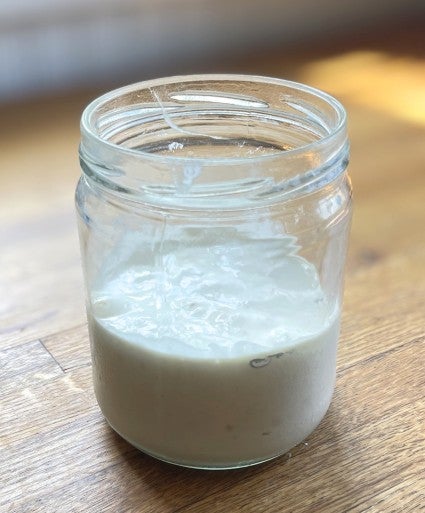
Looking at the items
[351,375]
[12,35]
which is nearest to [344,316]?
[351,375]

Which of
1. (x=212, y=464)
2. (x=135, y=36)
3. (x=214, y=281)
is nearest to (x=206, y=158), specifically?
(x=214, y=281)

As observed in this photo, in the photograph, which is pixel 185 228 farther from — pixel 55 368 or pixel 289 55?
pixel 289 55

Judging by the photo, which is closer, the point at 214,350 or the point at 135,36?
the point at 214,350

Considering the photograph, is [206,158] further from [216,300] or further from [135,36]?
[135,36]

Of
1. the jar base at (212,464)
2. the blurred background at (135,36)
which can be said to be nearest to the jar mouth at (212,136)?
the jar base at (212,464)

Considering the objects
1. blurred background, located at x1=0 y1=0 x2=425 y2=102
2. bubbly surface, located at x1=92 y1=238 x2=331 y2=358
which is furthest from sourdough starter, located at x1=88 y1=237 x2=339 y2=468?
blurred background, located at x1=0 y1=0 x2=425 y2=102
